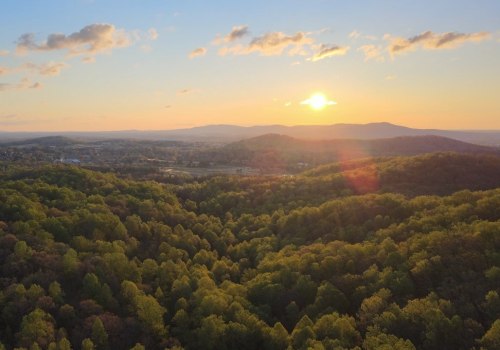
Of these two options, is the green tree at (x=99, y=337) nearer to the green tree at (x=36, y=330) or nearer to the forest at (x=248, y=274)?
the forest at (x=248, y=274)

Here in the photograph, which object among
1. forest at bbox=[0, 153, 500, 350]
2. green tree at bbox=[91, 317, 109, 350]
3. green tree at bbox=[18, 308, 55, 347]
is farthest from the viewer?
green tree at bbox=[91, 317, 109, 350]

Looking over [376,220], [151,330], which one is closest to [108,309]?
[151,330]

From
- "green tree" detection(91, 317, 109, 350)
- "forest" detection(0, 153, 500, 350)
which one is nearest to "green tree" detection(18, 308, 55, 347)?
"forest" detection(0, 153, 500, 350)

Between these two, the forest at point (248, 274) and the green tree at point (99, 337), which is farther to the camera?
the green tree at point (99, 337)

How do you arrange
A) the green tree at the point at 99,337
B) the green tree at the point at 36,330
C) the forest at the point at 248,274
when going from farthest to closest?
the green tree at the point at 99,337
the forest at the point at 248,274
the green tree at the point at 36,330

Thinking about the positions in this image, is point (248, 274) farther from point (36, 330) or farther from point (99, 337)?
point (36, 330)

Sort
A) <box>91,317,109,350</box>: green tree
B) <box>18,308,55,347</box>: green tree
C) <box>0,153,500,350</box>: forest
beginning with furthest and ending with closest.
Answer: <box>91,317,109,350</box>: green tree, <box>0,153,500,350</box>: forest, <box>18,308,55,347</box>: green tree

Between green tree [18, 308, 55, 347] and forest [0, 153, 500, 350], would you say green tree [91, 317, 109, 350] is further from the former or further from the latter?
green tree [18, 308, 55, 347]

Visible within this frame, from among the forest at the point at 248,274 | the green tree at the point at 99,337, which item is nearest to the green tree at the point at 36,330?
the forest at the point at 248,274

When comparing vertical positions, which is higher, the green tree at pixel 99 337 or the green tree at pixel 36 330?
the green tree at pixel 36 330

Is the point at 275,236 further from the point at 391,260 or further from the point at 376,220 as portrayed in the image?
the point at 391,260
